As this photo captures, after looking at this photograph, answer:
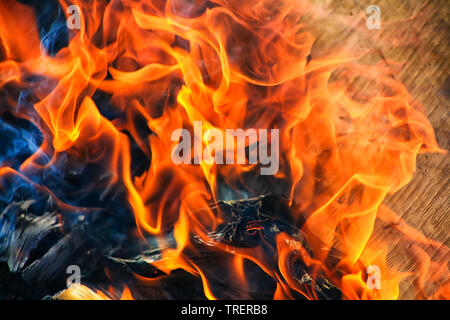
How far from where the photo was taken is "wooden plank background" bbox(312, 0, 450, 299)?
1.79m

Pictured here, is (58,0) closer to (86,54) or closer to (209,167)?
(86,54)

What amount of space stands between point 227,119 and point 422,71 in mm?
731

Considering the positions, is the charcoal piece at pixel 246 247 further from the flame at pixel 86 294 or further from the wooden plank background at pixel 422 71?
the wooden plank background at pixel 422 71

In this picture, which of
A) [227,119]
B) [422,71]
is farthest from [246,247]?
[422,71]

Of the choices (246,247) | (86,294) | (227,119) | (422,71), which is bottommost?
(86,294)

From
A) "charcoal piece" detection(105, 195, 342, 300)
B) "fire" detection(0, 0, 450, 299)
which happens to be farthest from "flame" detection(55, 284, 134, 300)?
"fire" detection(0, 0, 450, 299)

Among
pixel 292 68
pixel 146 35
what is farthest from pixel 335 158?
pixel 146 35

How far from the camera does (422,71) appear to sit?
1.81 metres

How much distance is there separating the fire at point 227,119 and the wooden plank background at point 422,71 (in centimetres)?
4

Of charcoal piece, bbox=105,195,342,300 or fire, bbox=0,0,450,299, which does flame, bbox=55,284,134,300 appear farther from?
fire, bbox=0,0,450,299

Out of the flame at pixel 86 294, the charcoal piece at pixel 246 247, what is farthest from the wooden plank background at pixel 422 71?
the flame at pixel 86 294

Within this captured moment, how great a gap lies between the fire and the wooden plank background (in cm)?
4

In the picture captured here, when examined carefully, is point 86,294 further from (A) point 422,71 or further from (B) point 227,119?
(A) point 422,71

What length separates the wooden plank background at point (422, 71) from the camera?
1.79 m
